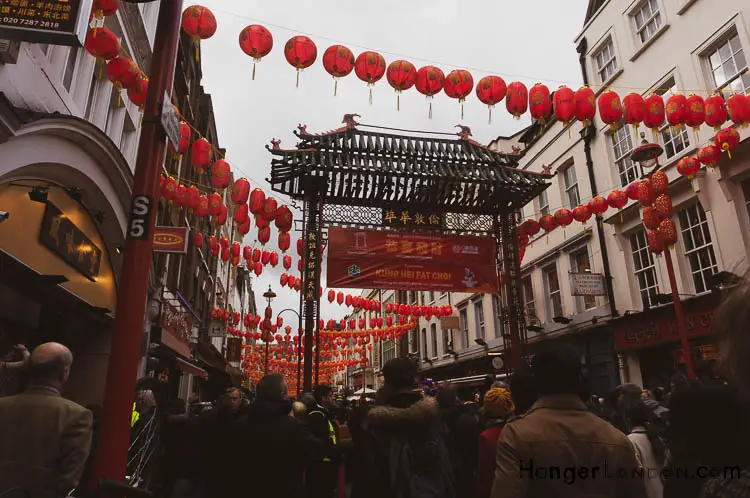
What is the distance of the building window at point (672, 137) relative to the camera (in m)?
12.9

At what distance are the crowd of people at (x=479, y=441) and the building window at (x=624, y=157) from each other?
1228 centimetres

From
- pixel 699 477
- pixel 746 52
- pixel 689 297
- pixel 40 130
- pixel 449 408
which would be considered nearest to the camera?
pixel 699 477

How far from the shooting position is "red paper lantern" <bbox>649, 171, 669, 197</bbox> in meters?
10.1

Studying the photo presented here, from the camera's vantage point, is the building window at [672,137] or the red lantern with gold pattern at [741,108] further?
the building window at [672,137]

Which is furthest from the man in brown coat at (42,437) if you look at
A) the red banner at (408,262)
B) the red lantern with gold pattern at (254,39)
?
the red banner at (408,262)

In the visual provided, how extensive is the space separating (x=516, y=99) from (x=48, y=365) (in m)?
8.96

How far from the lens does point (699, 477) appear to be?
2199mm

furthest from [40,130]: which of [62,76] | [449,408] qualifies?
[449,408]

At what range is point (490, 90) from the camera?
915cm

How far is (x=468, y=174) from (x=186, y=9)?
867 centimetres

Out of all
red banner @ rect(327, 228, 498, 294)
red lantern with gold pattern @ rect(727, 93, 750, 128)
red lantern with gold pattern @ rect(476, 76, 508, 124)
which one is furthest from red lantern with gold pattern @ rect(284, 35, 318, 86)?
red lantern with gold pattern @ rect(727, 93, 750, 128)

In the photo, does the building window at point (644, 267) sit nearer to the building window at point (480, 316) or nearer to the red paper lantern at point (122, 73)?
the building window at point (480, 316)

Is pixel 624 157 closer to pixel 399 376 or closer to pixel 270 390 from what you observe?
pixel 399 376

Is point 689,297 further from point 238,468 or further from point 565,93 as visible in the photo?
point 238,468
